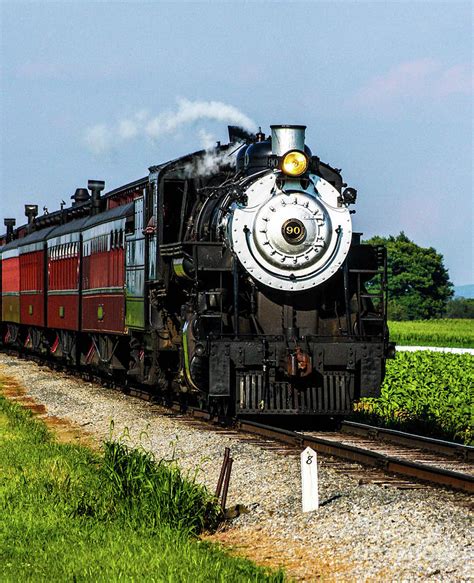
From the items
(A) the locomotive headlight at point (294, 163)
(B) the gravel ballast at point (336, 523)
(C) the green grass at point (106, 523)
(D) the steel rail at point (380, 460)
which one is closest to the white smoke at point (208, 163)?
(A) the locomotive headlight at point (294, 163)

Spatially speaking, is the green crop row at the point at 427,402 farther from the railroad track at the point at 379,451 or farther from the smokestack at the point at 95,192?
the smokestack at the point at 95,192

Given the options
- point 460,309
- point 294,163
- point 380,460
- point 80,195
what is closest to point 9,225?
point 80,195

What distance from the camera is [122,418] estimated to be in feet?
56.6

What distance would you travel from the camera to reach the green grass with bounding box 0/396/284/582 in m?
7.52

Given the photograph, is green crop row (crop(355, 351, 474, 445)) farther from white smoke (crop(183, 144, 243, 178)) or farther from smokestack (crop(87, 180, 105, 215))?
smokestack (crop(87, 180, 105, 215))

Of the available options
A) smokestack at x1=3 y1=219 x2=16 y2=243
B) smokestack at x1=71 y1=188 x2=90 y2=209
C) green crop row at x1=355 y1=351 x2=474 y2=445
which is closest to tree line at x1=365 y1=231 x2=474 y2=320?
smokestack at x1=3 y1=219 x2=16 y2=243

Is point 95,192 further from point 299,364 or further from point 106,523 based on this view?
point 106,523

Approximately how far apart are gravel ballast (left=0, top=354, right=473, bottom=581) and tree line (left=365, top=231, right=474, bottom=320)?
324 feet

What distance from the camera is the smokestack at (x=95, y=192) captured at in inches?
1037

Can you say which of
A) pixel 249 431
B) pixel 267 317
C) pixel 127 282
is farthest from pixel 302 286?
pixel 127 282

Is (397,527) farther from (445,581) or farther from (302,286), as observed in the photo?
(302,286)

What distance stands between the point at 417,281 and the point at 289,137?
101 meters

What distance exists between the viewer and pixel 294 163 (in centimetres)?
1468

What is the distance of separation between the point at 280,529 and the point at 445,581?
2117mm
